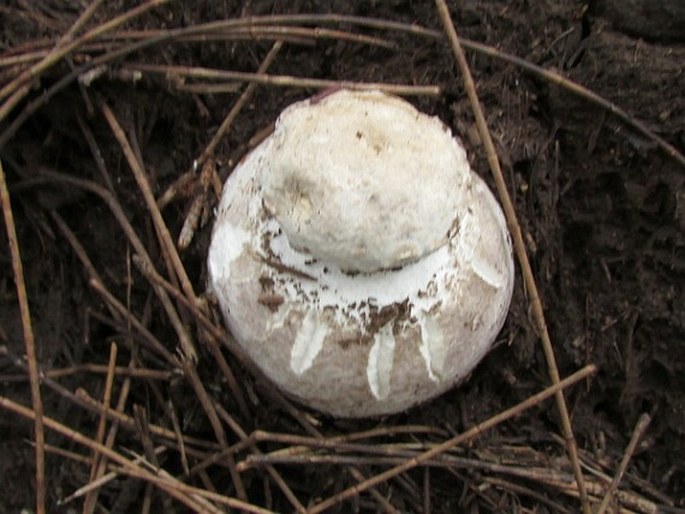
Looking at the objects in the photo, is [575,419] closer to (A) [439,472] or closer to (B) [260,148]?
(A) [439,472]

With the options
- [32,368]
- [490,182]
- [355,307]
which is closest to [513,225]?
[490,182]

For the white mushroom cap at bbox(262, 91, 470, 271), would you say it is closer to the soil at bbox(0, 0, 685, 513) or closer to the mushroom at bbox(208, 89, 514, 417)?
the mushroom at bbox(208, 89, 514, 417)

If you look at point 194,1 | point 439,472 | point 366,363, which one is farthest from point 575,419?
point 194,1

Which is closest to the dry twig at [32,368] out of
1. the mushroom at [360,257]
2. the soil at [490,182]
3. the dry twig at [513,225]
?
the soil at [490,182]

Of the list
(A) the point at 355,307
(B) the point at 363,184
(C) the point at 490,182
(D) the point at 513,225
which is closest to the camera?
(B) the point at 363,184

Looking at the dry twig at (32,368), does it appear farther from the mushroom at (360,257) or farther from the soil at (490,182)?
the mushroom at (360,257)

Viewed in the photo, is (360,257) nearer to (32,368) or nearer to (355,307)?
(355,307)
